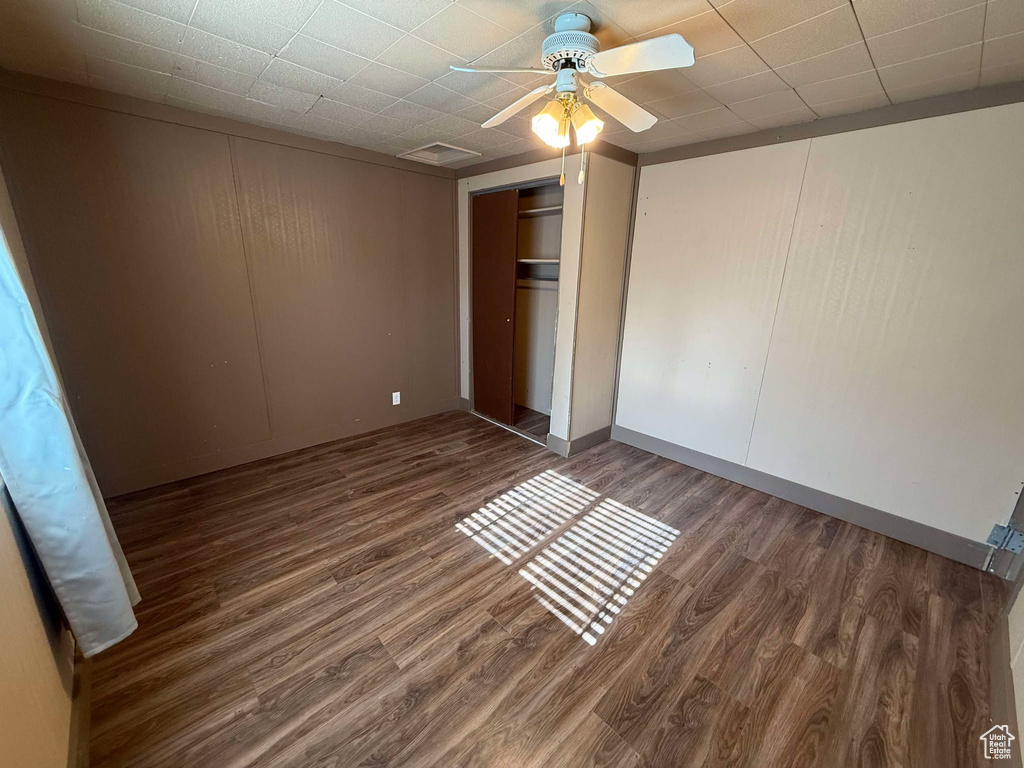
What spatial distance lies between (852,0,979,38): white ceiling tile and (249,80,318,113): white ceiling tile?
8.38ft

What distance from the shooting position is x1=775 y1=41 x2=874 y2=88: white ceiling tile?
1.68m

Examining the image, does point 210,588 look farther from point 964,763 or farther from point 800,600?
point 964,763

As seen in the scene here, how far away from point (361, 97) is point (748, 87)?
2.08 metres

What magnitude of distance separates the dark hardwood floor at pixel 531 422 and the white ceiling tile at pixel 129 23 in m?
3.36

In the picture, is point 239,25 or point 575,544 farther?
point 575,544

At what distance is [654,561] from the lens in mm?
2236

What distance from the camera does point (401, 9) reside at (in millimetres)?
1484

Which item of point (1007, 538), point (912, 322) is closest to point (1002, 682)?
point (1007, 538)

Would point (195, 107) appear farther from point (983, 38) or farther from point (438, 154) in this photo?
point (983, 38)

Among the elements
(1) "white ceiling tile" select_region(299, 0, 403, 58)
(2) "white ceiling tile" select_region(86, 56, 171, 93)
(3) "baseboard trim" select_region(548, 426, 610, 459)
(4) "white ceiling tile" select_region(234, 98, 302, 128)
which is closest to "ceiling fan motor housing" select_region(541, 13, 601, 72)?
(1) "white ceiling tile" select_region(299, 0, 403, 58)

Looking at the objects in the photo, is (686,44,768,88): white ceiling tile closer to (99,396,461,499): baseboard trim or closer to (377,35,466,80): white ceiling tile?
(377,35,466,80): white ceiling tile

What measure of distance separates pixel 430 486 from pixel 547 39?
2.63m

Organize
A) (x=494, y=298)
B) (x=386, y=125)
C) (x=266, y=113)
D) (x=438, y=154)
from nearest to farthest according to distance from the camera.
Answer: (x=266, y=113)
(x=386, y=125)
(x=438, y=154)
(x=494, y=298)

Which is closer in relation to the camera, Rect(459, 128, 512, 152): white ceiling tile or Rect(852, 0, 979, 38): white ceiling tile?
Rect(852, 0, 979, 38): white ceiling tile
